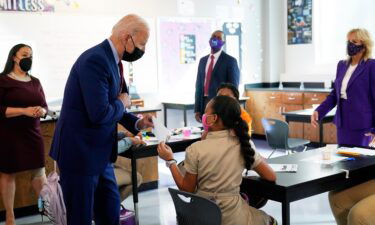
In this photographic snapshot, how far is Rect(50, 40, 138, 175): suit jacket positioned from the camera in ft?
7.04

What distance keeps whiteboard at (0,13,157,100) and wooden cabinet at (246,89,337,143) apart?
2799mm

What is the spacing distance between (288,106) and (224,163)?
17.4 ft

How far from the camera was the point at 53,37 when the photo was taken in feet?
19.4

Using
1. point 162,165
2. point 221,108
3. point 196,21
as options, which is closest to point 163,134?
point 221,108

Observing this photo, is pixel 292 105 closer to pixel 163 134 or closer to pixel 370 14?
pixel 370 14

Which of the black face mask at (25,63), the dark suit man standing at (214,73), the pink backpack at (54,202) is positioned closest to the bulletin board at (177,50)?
the dark suit man standing at (214,73)

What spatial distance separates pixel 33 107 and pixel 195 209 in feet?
7.01

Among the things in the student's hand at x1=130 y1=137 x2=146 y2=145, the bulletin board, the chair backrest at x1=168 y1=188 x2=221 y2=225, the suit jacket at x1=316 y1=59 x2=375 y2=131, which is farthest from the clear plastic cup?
the bulletin board

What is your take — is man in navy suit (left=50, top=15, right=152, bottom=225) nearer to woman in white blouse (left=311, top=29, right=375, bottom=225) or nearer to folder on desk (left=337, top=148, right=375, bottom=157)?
folder on desk (left=337, top=148, right=375, bottom=157)

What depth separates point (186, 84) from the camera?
23.9 feet

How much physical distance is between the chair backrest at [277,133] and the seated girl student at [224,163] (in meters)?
2.73

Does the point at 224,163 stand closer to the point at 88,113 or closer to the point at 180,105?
the point at 88,113

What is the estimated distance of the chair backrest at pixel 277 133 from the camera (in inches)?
196

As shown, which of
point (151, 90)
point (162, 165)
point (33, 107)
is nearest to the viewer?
point (33, 107)
